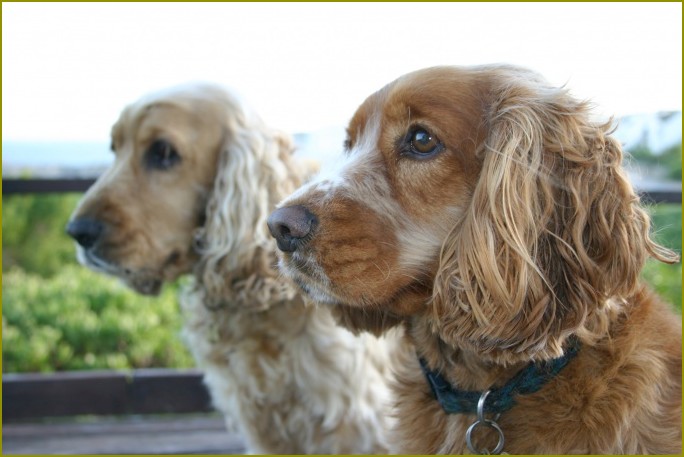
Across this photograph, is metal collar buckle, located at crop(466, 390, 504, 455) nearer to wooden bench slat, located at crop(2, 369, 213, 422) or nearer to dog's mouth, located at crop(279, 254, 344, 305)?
dog's mouth, located at crop(279, 254, 344, 305)

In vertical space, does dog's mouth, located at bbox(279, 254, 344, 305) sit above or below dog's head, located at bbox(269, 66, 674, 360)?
below

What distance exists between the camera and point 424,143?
7.25 ft

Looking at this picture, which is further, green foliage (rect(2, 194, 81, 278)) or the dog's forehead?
green foliage (rect(2, 194, 81, 278))

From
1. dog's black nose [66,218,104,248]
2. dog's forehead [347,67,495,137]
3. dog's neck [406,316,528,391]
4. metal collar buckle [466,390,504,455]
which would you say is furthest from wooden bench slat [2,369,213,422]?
dog's forehead [347,67,495,137]

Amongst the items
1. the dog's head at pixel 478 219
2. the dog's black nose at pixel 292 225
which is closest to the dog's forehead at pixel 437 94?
the dog's head at pixel 478 219

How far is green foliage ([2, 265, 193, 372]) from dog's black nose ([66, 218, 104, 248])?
1642 millimetres

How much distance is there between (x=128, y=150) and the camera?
3.56 meters

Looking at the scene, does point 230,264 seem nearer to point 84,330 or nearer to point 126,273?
point 126,273

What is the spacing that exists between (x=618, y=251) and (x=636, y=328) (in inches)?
13.6

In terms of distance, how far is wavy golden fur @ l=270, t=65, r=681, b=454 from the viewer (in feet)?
6.64

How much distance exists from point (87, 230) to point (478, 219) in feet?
6.47

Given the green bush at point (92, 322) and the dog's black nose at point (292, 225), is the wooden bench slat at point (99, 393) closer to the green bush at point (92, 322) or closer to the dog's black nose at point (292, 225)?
the green bush at point (92, 322)

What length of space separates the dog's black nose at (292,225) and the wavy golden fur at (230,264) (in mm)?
1210

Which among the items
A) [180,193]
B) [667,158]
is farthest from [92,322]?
[667,158]
